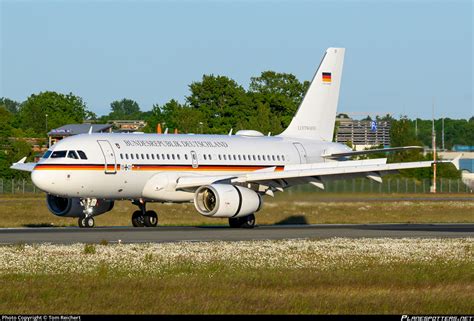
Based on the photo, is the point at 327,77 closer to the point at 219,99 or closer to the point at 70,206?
the point at 70,206

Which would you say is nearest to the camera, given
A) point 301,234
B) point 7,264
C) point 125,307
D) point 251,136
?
point 125,307

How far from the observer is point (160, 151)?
48719mm

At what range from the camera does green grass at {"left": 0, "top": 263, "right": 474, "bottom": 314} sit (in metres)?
20.3

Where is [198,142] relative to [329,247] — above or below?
above

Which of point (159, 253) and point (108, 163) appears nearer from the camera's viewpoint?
point (159, 253)

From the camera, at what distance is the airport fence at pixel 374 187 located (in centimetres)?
Result: 5316

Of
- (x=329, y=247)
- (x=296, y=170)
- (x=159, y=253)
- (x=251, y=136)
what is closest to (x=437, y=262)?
(x=329, y=247)

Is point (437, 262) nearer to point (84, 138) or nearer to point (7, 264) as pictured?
point (7, 264)

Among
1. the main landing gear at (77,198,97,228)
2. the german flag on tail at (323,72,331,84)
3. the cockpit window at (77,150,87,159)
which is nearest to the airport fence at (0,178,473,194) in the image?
the german flag on tail at (323,72,331,84)

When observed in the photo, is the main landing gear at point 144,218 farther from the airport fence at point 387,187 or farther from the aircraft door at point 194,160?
the airport fence at point 387,187

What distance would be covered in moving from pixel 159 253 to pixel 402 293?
32.5 feet

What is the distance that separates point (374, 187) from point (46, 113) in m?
137

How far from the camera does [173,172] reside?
4866 cm

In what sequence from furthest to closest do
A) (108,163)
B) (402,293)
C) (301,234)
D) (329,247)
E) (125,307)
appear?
(108,163)
(301,234)
(329,247)
(402,293)
(125,307)
